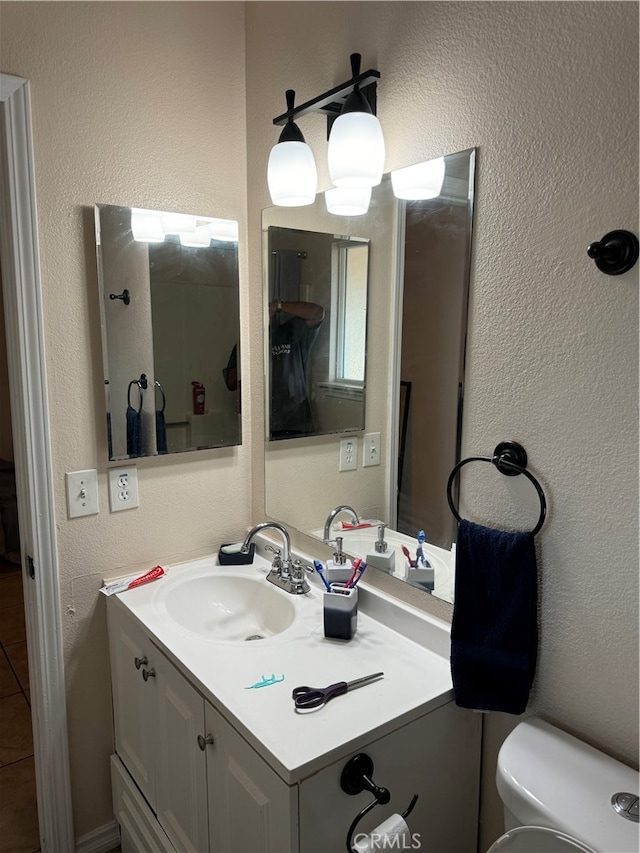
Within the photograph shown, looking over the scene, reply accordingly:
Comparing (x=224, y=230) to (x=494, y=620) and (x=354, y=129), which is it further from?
(x=494, y=620)

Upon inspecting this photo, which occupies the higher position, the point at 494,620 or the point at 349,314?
the point at 349,314

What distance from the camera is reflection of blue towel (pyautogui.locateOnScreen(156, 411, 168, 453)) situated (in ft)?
5.48

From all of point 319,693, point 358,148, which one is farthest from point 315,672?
point 358,148

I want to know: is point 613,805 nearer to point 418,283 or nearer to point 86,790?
point 418,283

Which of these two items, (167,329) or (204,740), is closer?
(204,740)

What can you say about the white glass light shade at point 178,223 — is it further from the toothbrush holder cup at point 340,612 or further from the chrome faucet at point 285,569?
the toothbrush holder cup at point 340,612

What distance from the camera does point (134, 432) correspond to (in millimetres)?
1627

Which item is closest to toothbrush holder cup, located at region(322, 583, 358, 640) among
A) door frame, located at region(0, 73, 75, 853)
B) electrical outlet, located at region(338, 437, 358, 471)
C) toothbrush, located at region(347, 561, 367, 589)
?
toothbrush, located at region(347, 561, 367, 589)

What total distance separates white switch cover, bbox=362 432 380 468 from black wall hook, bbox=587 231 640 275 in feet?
2.14

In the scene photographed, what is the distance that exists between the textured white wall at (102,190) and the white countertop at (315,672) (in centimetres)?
24

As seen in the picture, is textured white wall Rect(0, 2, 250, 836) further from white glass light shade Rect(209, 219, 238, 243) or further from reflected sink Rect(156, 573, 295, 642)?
reflected sink Rect(156, 573, 295, 642)

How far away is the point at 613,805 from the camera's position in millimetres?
895

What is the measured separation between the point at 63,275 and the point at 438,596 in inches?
46.9

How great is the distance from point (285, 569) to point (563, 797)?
0.86 m
